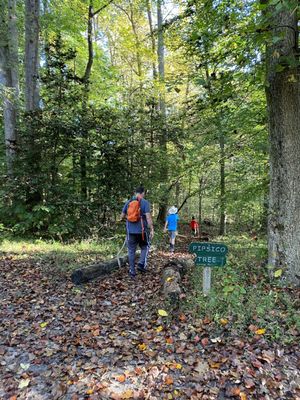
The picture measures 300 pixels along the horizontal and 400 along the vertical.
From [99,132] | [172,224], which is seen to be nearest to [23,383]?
[172,224]

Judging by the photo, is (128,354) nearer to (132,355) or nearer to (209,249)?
(132,355)

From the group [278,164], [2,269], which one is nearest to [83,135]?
[2,269]

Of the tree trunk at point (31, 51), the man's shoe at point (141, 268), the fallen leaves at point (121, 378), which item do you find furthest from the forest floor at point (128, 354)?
the tree trunk at point (31, 51)

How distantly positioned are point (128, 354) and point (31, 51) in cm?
1147

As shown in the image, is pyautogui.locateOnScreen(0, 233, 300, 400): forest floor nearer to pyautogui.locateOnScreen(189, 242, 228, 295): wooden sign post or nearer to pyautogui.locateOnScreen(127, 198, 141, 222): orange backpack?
pyautogui.locateOnScreen(189, 242, 228, 295): wooden sign post

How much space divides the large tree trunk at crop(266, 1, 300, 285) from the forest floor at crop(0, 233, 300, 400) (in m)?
1.59

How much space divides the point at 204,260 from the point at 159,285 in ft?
4.69

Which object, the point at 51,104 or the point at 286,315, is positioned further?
the point at 51,104

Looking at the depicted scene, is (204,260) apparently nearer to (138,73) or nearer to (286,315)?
(286,315)

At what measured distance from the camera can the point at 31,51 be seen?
35.5 feet

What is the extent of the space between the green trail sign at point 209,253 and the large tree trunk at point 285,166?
1.11m

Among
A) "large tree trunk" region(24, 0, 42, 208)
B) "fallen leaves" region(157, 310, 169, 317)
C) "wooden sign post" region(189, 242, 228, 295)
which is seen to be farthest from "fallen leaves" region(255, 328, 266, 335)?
"large tree trunk" region(24, 0, 42, 208)

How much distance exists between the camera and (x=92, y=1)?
12.5 meters

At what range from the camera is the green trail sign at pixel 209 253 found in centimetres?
453
